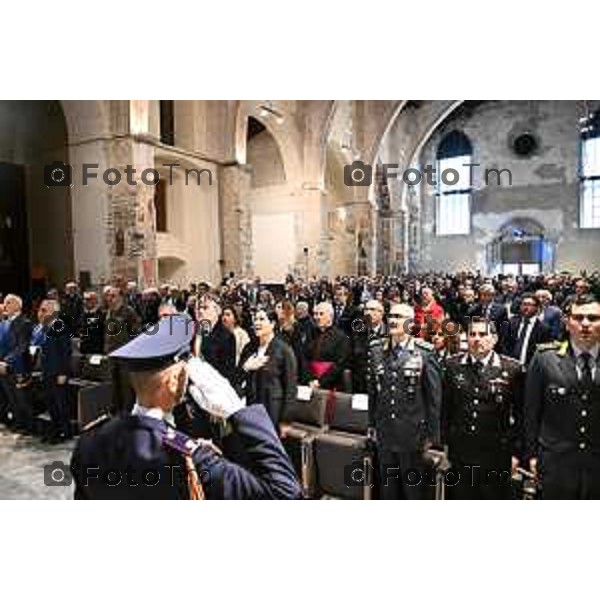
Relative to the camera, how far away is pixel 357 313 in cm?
573

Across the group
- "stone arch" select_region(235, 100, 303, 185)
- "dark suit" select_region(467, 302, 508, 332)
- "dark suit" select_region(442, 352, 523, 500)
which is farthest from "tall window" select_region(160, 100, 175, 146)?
"dark suit" select_region(442, 352, 523, 500)

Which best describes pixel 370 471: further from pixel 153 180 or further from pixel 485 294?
pixel 153 180

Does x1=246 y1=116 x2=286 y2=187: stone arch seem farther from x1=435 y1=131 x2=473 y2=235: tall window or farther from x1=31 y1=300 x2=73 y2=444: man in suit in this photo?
x1=31 y1=300 x2=73 y2=444: man in suit

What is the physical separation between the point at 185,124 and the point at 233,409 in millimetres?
9501

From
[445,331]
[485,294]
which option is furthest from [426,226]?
[445,331]

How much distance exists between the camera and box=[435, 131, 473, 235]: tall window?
16.9 ft

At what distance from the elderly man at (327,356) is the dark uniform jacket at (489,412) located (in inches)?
54.3

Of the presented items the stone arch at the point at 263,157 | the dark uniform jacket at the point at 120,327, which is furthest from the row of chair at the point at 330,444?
the stone arch at the point at 263,157

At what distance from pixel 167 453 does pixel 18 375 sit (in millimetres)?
3653

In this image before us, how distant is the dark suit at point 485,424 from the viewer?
3.10 metres

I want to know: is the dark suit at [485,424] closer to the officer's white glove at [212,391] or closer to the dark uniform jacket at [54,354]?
the officer's white glove at [212,391]

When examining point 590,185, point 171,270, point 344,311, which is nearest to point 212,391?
point 171,270

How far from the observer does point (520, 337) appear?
16.3ft

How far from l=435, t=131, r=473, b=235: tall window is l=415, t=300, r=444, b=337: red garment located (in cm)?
121
